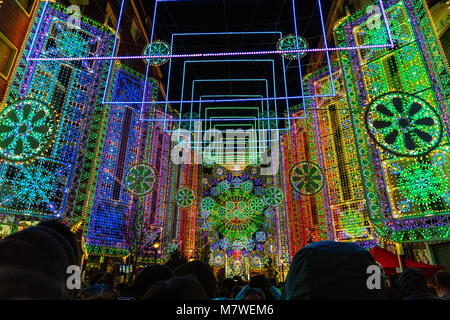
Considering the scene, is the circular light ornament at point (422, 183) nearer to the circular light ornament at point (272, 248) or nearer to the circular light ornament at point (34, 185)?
the circular light ornament at point (34, 185)

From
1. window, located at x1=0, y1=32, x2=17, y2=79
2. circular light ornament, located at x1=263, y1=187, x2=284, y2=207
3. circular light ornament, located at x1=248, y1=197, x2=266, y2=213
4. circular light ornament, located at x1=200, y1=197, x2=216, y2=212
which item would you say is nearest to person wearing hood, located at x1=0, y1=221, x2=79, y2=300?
window, located at x1=0, y1=32, x2=17, y2=79

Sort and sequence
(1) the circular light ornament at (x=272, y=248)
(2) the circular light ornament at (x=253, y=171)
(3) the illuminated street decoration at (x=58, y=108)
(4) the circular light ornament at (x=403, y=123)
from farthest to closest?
(2) the circular light ornament at (x=253, y=171) < (1) the circular light ornament at (x=272, y=248) < (3) the illuminated street decoration at (x=58, y=108) < (4) the circular light ornament at (x=403, y=123)

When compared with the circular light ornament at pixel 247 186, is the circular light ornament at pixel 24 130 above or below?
below

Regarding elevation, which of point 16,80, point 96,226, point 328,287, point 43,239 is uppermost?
point 16,80

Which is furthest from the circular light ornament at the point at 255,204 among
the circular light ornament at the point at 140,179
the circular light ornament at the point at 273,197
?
the circular light ornament at the point at 140,179

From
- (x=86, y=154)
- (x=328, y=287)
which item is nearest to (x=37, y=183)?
(x=86, y=154)

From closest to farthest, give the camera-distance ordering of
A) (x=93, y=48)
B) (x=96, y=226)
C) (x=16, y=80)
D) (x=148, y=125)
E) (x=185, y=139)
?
(x=16, y=80) < (x=93, y=48) < (x=96, y=226) < (x=148, y=125) < (x=185, y=139)

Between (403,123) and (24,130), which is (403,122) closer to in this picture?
(403,123)

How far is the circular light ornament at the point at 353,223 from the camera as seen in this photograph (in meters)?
11.6

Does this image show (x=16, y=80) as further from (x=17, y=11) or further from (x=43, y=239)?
(x=43, y=239)

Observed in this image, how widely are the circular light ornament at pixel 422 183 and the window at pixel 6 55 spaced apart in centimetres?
1324

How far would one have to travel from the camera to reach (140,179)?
1072 centimetres
